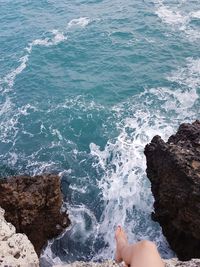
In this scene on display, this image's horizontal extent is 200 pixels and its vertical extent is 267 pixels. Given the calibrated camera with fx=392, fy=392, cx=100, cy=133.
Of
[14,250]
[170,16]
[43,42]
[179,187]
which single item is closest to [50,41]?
[43,42]

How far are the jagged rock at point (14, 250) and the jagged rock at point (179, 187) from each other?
5.15m

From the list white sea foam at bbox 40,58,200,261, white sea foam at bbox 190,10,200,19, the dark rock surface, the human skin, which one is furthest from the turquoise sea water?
the human skin

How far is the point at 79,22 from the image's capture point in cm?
3195

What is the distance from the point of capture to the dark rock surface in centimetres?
1326

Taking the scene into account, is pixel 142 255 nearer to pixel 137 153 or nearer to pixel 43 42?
pixel 137 153

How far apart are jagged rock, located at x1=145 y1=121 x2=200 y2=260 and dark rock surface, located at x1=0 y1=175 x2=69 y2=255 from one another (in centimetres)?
365

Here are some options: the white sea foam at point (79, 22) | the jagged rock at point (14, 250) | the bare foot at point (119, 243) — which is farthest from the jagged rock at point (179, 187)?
the white sea foam at point (79, 22)

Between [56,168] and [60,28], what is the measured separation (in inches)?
639

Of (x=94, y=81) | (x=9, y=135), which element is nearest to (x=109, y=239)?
(x=9, y=135)

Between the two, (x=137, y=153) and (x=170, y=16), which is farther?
(x=170, y=16)

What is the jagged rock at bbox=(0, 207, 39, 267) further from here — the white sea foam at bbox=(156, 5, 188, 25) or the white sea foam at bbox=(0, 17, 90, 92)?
the white sea foam at bbox=(156, 5, 188, 25)

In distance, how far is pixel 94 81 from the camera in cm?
2448

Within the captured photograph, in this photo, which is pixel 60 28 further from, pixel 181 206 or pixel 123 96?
pixel 181 206

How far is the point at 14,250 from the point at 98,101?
14543 mm
